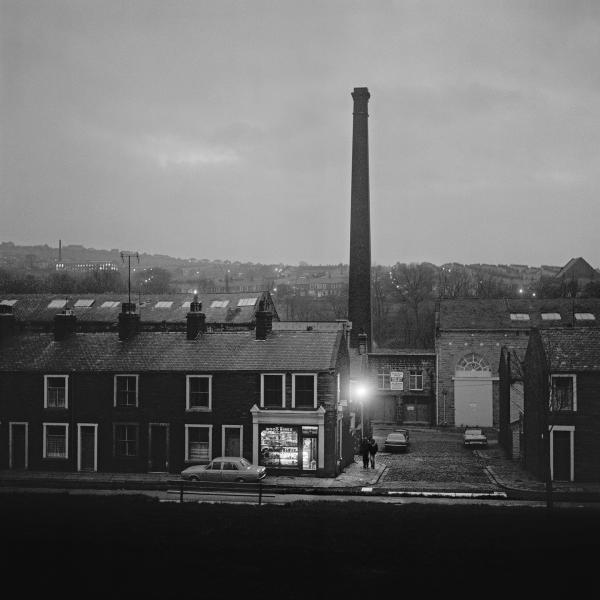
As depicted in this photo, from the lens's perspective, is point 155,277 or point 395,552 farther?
point 155,277

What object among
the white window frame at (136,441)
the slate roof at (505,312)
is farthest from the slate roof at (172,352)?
the slate roof at (505,312)

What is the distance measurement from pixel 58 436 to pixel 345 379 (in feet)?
46.7

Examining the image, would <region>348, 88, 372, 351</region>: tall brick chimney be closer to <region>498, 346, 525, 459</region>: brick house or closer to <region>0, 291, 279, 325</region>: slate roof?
<region>0, 291, 279, 325</region>: slate roof

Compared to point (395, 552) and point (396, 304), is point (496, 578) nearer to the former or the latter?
point (395, 552)

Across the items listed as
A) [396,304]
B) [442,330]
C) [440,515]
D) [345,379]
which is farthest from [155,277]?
[440,515]

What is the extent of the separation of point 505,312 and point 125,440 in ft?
120

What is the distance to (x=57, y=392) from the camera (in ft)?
128

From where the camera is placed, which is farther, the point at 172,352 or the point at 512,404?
the point at 512,404

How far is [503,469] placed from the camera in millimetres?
39094

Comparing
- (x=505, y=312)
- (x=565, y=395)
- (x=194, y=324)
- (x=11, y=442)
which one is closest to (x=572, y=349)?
(x=565, y=395)

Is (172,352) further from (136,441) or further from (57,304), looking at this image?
(57,304)

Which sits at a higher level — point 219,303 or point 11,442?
point 219,303

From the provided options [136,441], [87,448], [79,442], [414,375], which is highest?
[414,375]

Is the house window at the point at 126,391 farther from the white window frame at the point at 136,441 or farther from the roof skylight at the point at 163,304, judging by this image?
the roof skylight at the point at 163,304
